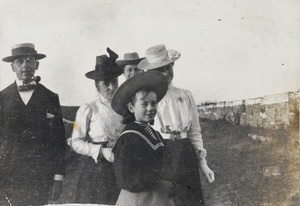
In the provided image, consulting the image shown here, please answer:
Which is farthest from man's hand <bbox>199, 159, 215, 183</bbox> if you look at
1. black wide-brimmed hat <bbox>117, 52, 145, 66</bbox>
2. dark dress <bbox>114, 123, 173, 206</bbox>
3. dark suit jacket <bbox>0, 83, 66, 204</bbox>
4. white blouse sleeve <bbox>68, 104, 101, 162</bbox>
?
dark suit jacket <bbox>0, 83, 66, 204</bbox>

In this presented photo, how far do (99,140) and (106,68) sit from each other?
756 millimetres

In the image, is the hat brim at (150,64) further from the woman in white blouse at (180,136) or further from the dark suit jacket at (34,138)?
the dark suit jacket at (34,138)

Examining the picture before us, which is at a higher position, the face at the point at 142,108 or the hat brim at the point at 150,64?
the hat brim at the point at 150,64

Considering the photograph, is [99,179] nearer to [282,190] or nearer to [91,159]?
[91,159]

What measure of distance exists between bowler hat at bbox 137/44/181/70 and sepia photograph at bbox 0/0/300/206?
0.5 inches

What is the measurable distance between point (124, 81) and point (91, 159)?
0.86 metres

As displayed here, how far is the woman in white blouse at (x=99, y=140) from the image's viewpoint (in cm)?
368

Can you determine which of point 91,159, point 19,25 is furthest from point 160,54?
point 19,25

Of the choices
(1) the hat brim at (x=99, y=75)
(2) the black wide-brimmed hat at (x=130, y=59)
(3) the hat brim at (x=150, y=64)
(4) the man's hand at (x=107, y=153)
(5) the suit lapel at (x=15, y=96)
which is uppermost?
(2) the black wide-brimmed hat at (x=130, y=59)

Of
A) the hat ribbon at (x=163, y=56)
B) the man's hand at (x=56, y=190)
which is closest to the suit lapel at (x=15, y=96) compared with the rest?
the man's hand at (x=56, y=190)

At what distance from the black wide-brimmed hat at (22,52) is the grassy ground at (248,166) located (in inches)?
33.6

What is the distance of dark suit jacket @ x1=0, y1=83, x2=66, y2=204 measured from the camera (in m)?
3.86

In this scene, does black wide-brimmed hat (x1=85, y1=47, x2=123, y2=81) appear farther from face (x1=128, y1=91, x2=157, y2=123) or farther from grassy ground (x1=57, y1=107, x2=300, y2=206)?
grassy ground (x1=57, y1=107, x2=300, y2=206)

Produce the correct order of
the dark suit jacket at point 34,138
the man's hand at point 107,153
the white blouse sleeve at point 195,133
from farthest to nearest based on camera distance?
1. the dark suit jacket at point 34,138
2. the white blouse sleeve at point 195,133
3. the man's hand at point 107,153
